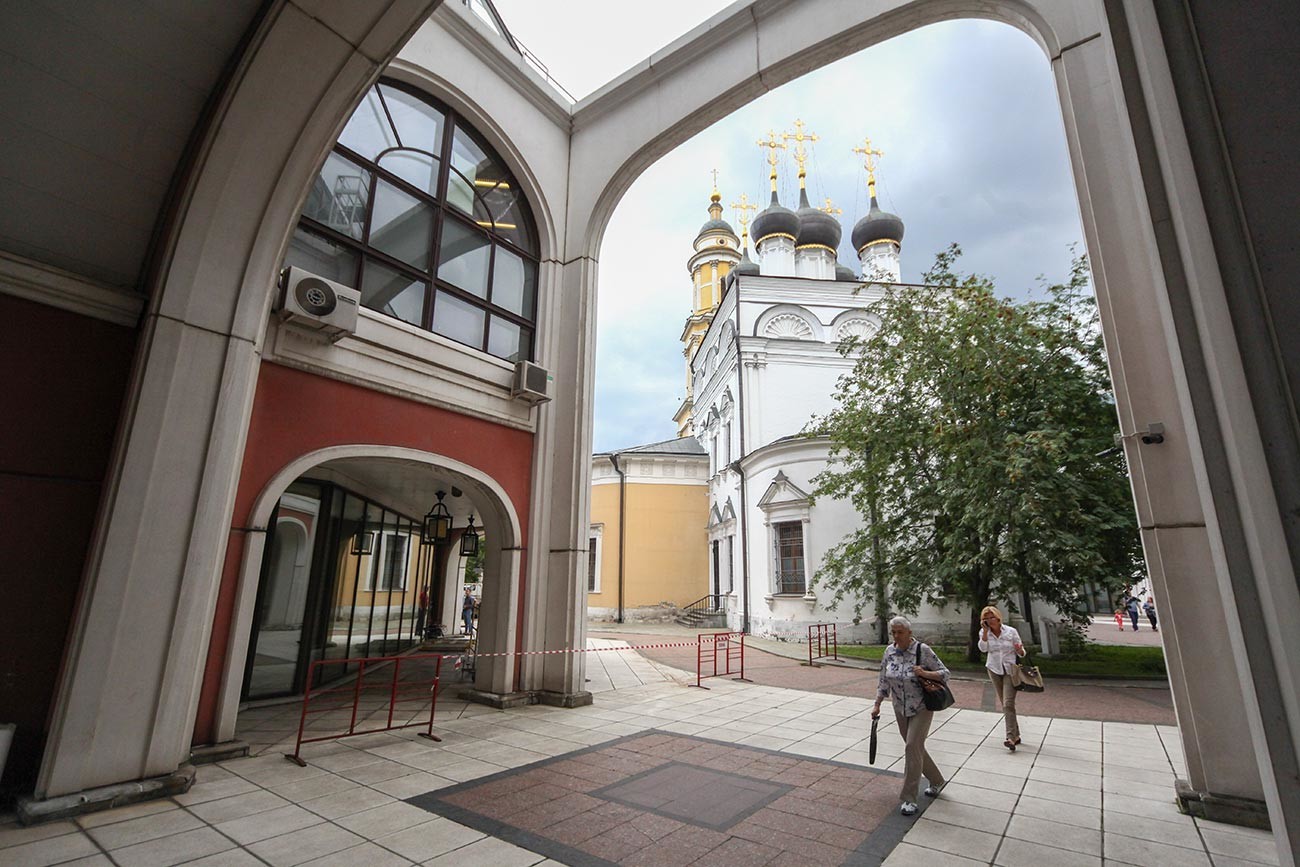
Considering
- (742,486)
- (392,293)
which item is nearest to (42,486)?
(392,293)

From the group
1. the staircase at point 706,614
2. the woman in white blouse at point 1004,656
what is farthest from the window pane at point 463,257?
the staircase at point 706,614

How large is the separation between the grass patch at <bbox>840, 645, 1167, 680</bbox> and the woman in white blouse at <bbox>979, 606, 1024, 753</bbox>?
22.5 ft

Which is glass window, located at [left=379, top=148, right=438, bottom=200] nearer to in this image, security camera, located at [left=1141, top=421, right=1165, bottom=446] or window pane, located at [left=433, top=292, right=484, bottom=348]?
window pane, located at [left=433, top=292, right=484, bottom=348]

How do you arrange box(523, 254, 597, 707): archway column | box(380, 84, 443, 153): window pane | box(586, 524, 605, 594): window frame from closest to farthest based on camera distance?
box(380, 84, 443, 153): window pane → box(523, 254, 597, 707): archway column → box(586, 524, 605, 594): window frame

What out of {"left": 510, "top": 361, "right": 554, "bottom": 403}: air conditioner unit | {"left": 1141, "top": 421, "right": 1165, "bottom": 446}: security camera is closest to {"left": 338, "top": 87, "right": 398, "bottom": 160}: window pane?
{"left": 510, "top": 361, "right": 554, "bottom": 403}: air conditioner unit

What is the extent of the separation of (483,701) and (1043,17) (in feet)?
35.7

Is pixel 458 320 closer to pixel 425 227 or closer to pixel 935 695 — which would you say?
pixel 425 227

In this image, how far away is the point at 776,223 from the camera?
3002cm

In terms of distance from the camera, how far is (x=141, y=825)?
4.31 m

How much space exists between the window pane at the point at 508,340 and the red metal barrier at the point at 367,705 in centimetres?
450

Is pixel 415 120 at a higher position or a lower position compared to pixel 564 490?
higher

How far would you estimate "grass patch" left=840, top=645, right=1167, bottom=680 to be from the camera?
41.0ft

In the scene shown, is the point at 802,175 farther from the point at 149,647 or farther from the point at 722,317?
the point at 149,647

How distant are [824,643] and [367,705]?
45.0 ft
